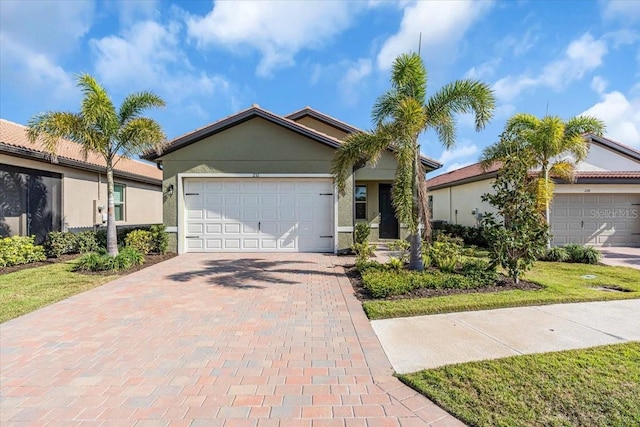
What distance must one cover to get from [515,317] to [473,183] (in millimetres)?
14100

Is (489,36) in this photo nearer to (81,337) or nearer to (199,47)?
(199,47)

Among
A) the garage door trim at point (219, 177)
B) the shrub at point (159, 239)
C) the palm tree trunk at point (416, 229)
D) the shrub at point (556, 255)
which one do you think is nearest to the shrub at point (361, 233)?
the garage door trim at point (219, 177)

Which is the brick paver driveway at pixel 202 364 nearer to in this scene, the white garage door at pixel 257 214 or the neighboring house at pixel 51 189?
the white garage door at pixel 257 214

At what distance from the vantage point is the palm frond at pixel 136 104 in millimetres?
9875

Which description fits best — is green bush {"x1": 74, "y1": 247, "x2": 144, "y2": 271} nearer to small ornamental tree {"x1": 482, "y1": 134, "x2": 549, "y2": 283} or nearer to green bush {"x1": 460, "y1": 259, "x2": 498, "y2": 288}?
green bush {"x1": 460, "y1": 259, "x2": 498, "y2": 288}

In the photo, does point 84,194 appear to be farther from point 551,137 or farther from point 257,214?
point 551,137

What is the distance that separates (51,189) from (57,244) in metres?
2.44

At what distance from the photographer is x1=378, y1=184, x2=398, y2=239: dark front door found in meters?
16.7

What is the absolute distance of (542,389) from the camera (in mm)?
3172

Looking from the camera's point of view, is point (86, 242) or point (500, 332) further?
point (86, 242)

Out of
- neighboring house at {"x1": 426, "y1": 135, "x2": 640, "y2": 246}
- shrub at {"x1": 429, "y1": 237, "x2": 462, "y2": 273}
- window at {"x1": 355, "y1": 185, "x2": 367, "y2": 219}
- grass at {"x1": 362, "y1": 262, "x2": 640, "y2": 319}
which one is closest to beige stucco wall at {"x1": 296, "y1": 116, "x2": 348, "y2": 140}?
window at {"x1": 355, "y1": 185, "x2": 367, "y2": 219}

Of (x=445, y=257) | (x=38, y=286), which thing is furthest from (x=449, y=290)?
(x=38, y=286)

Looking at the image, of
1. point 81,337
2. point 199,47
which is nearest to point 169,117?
point 199,47

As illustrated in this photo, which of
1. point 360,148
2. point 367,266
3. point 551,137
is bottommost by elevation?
point 367,266
